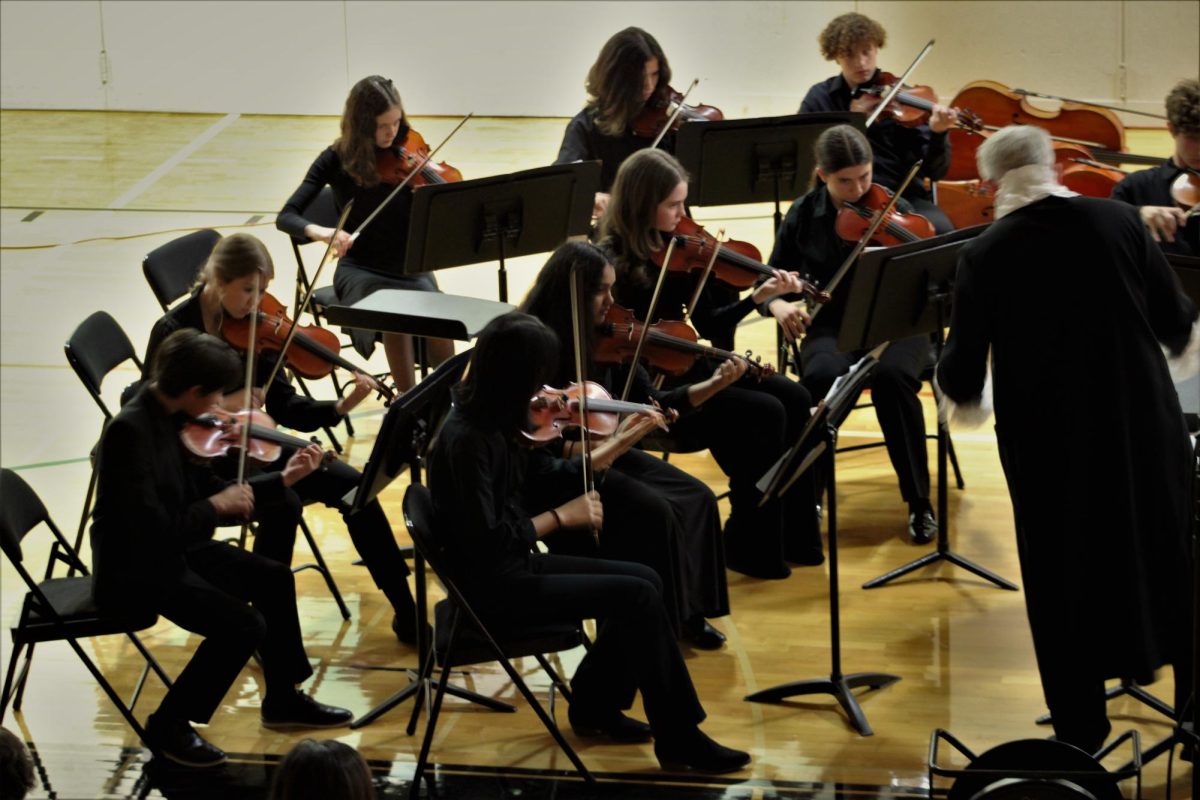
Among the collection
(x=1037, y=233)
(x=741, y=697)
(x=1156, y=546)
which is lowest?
(x=741, y=697)

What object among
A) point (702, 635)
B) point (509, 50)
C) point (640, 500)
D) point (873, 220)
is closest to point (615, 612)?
point (640, 500)

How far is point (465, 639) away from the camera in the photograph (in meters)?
3.44

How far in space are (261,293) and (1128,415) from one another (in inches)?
89.9

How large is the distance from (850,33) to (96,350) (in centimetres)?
290

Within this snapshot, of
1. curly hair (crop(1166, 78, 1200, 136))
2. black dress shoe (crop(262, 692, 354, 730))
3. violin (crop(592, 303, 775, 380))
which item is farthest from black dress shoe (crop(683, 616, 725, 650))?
curly hair (crop(1166, 78, 1200, 136))

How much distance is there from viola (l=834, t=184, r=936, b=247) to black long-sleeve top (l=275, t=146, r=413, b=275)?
4.97 feet

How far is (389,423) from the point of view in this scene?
11.3 ft

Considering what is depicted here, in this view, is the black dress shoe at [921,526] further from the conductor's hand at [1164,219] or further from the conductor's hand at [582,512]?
the conductor's hand at [582,512]

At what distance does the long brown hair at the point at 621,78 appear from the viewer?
5.45 metres

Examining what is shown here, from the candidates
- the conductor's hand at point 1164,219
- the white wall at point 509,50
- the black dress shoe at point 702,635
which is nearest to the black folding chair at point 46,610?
the black dress shoe at point 702,635

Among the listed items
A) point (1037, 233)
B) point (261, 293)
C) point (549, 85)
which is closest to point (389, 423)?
point (261, 293)

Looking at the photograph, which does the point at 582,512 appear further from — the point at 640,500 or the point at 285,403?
the point at 285,403

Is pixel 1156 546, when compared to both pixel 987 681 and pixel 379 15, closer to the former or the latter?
pixel 987 681

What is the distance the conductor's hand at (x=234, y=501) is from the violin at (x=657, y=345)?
98cm
